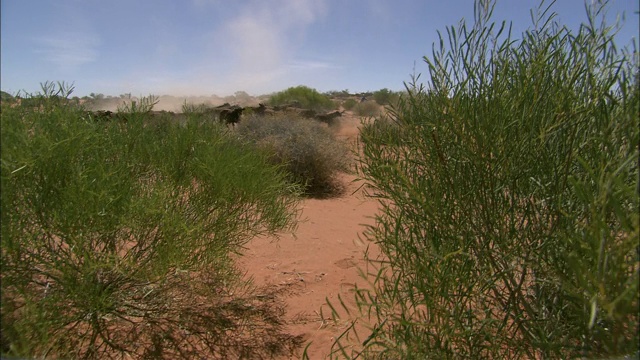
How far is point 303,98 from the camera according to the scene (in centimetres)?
Result: 3881

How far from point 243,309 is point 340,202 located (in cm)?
713

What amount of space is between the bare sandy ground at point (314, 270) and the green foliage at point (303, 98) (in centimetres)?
2931

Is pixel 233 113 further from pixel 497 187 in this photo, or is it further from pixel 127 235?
pixel 497 187

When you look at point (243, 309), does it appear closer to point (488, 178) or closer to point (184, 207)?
point (184, 207)

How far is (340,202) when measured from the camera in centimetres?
1210

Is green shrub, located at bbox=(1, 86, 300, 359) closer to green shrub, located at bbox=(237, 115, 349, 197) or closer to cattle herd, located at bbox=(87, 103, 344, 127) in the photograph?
cattle herd, located at bbox=(87, 103, 344, 127)

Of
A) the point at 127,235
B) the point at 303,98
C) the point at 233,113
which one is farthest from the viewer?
the point at 303,98

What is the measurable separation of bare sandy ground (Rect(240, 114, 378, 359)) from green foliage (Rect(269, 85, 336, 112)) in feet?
96.2

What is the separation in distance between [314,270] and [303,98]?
33184 mm

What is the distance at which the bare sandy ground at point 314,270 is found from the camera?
4.87 m

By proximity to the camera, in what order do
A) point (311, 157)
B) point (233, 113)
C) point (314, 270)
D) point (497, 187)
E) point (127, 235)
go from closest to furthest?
point (497, 187) → point (127, 235) → point (314, 270) → point (311, 157) → point (233, 113)

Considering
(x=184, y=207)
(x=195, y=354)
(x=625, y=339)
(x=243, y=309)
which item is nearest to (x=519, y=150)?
(x=625, y=339)

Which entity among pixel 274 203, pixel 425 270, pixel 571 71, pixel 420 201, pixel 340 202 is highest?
pixel 571 71

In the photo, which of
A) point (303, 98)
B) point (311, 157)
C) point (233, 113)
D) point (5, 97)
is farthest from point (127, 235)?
point (303, 98)
